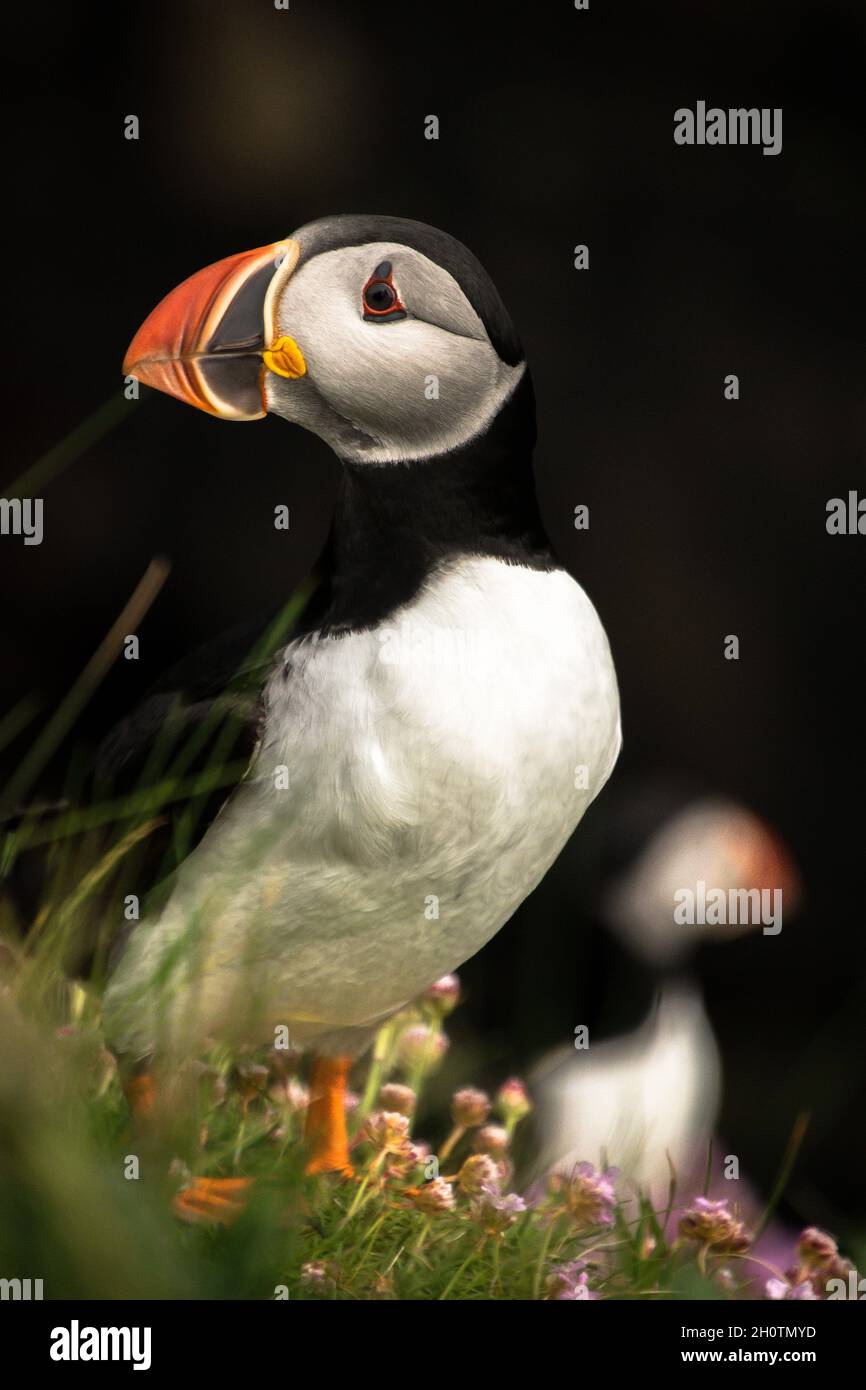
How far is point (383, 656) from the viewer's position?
7.11 feet

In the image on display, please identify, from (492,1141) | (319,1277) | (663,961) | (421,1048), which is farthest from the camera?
(663,961)

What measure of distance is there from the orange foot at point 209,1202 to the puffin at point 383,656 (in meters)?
0.31

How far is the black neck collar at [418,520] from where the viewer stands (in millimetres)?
2211

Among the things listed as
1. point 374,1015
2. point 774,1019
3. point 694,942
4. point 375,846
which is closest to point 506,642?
point 375,846

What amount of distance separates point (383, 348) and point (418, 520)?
0.21 meters

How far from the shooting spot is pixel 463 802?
2.18 metres

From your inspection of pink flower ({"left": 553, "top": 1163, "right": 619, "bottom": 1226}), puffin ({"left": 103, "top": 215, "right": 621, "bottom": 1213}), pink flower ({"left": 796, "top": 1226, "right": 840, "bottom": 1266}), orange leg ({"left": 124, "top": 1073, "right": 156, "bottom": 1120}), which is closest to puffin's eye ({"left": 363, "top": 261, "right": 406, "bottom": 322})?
puffin ({"left": 103, "top": 215, "right": 621, "bottom": 1213})

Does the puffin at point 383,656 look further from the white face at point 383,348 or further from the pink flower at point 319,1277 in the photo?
the pink flower at point 319,1277

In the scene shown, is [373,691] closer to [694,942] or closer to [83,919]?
[83,919]

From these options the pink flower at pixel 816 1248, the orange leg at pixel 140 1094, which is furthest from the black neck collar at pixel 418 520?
the pink flower at pixel 816 1248

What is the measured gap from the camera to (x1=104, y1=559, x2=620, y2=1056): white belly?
2.16m

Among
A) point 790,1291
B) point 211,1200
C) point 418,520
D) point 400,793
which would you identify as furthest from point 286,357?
point 790,1291

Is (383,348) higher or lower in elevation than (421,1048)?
higher

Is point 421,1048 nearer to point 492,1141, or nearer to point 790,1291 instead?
point 492,1141
